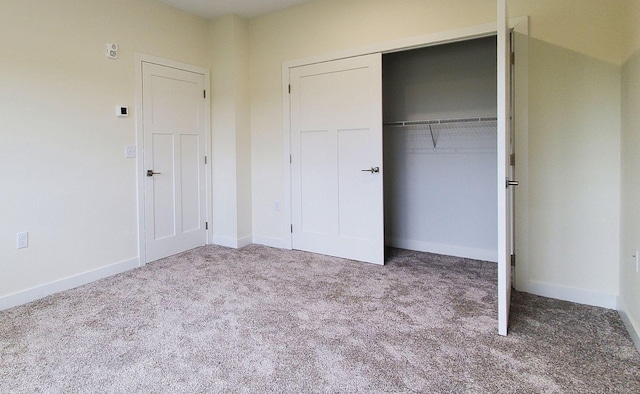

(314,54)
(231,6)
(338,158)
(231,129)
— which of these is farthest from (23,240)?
(314,54)

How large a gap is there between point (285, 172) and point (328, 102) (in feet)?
3.06

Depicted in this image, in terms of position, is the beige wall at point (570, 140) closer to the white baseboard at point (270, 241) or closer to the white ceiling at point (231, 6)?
the white ceiling at point (231, 6)

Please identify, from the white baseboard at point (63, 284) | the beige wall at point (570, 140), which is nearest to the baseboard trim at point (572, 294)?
the beige wall at point (570, 140)

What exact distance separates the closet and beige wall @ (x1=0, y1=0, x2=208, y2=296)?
2788mm

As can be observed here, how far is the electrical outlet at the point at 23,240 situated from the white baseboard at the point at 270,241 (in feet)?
7.38

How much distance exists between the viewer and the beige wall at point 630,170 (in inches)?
83.6

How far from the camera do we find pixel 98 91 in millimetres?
3225

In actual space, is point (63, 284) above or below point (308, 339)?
above

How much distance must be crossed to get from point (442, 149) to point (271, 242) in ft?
7.36

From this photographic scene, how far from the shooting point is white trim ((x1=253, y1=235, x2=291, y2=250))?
14.0ft

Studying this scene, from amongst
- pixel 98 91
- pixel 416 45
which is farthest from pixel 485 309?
pixel 98 91

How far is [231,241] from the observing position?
4.33 metres

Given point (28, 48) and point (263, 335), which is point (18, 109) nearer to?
point (28, 48)

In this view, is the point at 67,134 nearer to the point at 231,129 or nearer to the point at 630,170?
the point at 231,129
